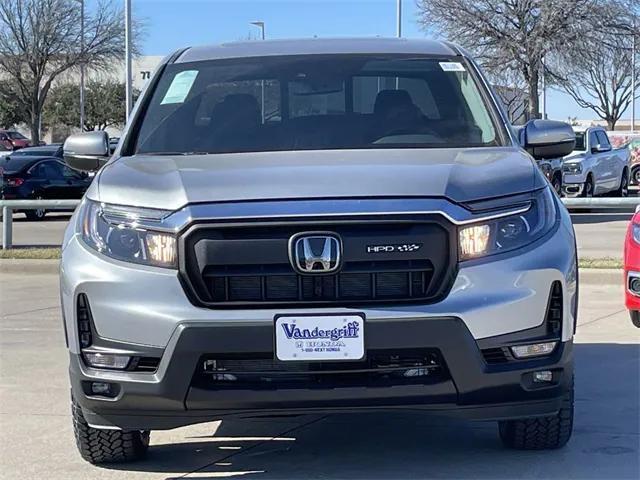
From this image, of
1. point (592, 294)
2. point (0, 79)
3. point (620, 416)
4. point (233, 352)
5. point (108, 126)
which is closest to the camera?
point (233, 352)

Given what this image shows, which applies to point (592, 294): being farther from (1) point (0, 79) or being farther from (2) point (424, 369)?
(1) point (0, 79)

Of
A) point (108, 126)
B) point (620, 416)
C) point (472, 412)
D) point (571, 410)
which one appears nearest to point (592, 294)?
point (620, 416)

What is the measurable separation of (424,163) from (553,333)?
90 centimetres

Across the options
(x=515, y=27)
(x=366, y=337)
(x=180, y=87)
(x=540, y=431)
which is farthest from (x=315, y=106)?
(x=515, y=27)

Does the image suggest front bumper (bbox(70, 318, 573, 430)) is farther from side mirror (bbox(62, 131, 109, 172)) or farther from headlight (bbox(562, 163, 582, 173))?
headlight (bbox(562, 163, 582, 173))

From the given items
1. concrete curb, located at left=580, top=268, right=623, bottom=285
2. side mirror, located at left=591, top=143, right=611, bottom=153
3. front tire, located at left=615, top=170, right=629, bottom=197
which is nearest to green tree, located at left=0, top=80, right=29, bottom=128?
front tire, located at left=615, top=170, right=629, bottom=197

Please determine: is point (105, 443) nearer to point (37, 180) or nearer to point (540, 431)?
point (540, 431)

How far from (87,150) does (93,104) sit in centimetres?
5775

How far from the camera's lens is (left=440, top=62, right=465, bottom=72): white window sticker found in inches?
236

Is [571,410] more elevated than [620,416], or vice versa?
[571,410]

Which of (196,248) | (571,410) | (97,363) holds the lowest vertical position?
(571,410)

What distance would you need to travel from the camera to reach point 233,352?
4312mm

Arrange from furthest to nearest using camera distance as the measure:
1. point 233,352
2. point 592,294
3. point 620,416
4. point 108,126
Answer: point 108,126
point 592,294
point 620,416
point 233,352

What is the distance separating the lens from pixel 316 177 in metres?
4.63
